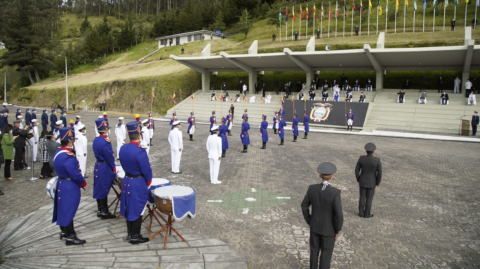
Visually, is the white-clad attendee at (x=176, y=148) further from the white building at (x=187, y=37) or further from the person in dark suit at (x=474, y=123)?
the white building at (x=187, y=37)

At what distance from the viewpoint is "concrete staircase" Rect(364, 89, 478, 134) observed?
81.1 ft

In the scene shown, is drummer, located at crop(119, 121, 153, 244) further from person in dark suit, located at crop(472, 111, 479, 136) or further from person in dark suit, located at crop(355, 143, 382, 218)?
person in dark suit, located at crop(472, 111, 479, 136)

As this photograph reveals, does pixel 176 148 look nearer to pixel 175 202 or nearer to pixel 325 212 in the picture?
pixel 175 202

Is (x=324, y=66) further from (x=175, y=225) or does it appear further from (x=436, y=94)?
(x=175, y=225)

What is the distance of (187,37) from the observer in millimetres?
65688

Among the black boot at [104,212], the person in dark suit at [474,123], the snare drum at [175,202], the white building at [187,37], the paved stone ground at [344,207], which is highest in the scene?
the white building at [187,37]

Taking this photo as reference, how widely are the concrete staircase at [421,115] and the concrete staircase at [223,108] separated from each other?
359 inches

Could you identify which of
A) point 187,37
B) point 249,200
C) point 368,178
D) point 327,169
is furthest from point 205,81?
point 327,169

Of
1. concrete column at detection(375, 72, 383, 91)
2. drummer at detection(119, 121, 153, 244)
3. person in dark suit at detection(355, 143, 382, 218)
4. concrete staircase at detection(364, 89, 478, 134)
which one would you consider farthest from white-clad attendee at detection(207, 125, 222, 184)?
concrete column at detection(375, 72, 383, 91)

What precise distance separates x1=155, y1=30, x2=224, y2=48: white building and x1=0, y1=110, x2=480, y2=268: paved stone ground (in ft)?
172

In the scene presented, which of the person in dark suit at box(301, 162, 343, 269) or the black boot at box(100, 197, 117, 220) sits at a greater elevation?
the person in dark suit at box(301, 162, 343, 269)

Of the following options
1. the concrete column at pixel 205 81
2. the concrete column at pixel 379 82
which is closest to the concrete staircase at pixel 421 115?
the concrete column at pixel 379 82

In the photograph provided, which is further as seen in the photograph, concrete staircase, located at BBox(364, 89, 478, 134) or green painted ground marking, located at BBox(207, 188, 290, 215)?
concrete staircase, located at BBox(364, 89, 478, 134)

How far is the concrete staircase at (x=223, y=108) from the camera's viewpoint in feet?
104
